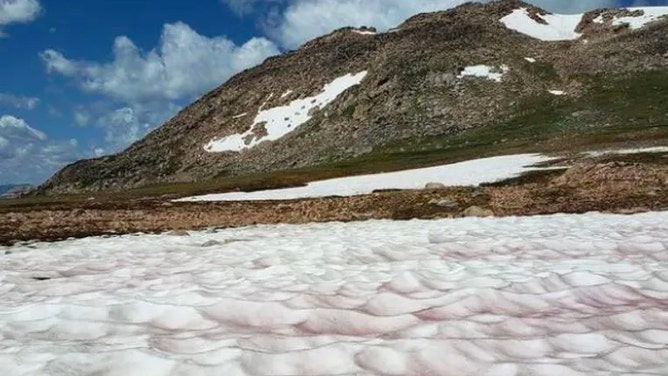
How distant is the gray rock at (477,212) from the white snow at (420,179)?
22.9m

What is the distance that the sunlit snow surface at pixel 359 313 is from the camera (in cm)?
616

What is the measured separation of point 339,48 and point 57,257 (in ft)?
529

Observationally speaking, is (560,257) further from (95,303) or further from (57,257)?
(57,257)

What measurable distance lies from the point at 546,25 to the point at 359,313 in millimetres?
171080

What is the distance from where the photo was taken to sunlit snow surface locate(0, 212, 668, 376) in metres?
6.16

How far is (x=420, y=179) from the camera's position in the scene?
2421 inches

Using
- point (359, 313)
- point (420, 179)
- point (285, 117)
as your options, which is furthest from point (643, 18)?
point (359, 313)

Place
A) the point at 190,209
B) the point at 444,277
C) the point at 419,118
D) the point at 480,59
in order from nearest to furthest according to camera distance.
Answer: the point at 444,277
the point at 190,209
the point at 419,118
the point at 480,59

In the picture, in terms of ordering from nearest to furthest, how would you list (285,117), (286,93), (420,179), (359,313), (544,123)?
(359,313) → (420,179) → (544,123) → (285,117) → (286,93)

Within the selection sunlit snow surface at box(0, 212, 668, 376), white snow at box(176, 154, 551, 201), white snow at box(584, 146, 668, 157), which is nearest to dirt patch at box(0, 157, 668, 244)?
sunlit snow surface at box(0, 212, 668, 376)

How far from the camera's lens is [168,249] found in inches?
761

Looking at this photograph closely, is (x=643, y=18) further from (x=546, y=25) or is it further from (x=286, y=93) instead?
(x=286, y=93)

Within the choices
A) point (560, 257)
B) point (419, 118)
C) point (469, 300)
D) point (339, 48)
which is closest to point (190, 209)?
point (560, 257)

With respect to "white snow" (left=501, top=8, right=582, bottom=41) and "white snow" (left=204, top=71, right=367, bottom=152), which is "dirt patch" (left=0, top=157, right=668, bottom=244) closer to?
"white snow" (left=204, top=71, right=367, bottom=152)
